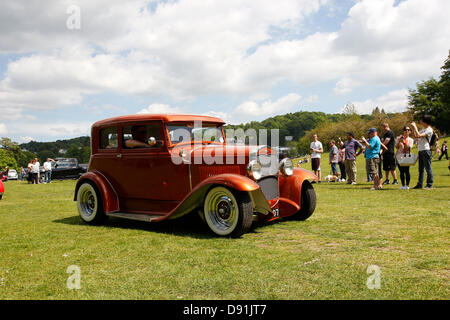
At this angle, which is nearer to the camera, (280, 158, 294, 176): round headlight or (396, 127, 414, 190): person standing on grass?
(280, 158, 294, 176): round headlight

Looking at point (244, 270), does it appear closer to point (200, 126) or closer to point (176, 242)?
point (176, 242)

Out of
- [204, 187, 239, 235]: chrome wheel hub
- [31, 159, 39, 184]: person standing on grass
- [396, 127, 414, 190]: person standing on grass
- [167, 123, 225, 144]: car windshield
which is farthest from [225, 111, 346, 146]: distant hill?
[204, 187, 239, 235]: chrome wheel hub

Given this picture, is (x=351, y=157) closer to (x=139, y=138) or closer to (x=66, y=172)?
(x=139, y=138)

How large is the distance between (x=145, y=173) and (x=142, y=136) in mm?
749

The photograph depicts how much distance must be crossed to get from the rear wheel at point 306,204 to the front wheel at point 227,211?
1616 millimetres

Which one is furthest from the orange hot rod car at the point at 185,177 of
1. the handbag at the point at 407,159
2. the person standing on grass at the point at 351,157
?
the person standing on grass at the point at 351,157

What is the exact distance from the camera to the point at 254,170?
17.4 ft

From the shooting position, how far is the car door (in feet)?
20.0

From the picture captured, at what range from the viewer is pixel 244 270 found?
142 inches

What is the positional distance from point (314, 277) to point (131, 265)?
6.80ft

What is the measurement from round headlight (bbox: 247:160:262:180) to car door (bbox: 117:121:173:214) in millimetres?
1572

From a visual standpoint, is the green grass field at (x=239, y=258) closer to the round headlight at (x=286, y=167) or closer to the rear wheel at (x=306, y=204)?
the rear wheel at (x=306, y=204)

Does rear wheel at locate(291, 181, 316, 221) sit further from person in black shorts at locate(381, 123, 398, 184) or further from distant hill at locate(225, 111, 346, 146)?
distant hill at locate(225, 111, 346, 146)
